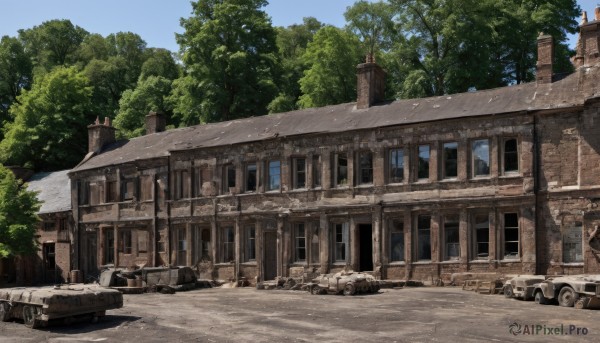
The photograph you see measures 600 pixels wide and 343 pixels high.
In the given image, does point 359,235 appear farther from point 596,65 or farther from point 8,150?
point 8,150

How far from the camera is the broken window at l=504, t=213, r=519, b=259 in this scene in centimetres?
2934

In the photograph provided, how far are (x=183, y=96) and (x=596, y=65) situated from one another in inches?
1369

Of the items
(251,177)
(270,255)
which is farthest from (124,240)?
(270,255)

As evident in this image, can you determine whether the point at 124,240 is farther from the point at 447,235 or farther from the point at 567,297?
the point at 567,297

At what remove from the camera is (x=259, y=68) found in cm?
5706

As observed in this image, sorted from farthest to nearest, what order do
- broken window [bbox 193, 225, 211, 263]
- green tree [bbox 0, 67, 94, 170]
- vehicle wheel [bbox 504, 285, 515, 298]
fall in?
green tree [bbox 0, 67, 94, 170] < broken window [bbox 193, 225, 211, 263] < vehicle wheel [bbox 504, 285, 515, 298]

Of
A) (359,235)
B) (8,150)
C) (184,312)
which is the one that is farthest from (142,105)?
(184,312)

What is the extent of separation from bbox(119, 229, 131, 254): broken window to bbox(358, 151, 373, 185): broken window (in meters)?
15.3

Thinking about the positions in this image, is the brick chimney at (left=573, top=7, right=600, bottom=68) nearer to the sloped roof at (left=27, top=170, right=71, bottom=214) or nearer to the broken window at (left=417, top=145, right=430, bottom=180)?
the broken window at (left=417, top=145, right=430, bottom=180)

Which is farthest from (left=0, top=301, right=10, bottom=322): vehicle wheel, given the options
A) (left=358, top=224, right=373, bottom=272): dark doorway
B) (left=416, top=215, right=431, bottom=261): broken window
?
(left=416, top=215, right=431, bottom=261): broken window

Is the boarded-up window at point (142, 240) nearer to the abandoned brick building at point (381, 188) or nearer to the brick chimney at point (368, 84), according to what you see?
the abandoned brick building at point (381, 188)

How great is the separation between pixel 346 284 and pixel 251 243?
9.06 meters

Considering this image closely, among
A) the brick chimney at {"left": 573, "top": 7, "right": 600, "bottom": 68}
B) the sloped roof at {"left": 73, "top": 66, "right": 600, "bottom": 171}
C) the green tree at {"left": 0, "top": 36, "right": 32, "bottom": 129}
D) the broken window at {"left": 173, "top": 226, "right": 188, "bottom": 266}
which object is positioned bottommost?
the broken window at {"left": 173, "top": 226, "right": 188, "bottom": 266}

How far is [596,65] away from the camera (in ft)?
97.9
